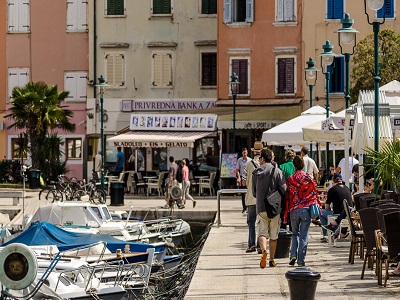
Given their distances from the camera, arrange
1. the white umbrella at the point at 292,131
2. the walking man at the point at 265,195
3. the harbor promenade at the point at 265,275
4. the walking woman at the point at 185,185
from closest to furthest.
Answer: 1. the harbor promenade at the point at 265,275
2. the walking man at the point at 265,195
3. the white umbrella at the point at 292,131
4. the walking woman at the point at 185,185

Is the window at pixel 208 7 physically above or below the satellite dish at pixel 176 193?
above

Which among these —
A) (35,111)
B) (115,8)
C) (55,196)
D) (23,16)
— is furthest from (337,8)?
(55,196)

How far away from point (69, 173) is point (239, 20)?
36.1 ft

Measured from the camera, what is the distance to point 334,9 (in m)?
54.1

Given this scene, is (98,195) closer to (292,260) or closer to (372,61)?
(372,61)

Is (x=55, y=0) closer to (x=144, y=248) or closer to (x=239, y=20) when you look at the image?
(x=239, y=20)

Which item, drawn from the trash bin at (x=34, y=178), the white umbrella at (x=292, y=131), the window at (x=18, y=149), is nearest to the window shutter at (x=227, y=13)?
the trash bin at (x=34, y=178)

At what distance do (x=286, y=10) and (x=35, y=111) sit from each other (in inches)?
457

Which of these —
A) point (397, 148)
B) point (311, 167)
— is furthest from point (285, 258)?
point (311, 167)

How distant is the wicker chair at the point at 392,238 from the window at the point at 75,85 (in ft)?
148

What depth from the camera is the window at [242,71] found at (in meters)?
55.1

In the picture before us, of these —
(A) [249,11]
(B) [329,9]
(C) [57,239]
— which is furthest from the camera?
(A) [249,11]

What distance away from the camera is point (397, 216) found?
15.8m

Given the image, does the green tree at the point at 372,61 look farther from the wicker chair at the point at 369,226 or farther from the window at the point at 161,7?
the wicker chair at the point at 369,226
